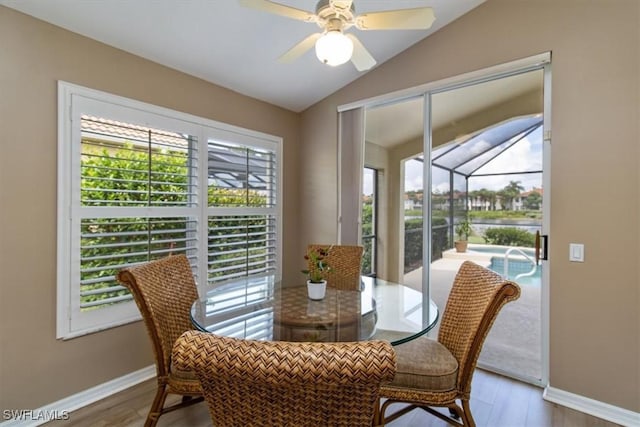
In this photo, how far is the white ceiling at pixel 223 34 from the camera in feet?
6.81

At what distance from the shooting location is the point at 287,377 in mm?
806

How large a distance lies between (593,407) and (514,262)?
1040mm

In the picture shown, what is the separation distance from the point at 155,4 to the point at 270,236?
7.50 ft

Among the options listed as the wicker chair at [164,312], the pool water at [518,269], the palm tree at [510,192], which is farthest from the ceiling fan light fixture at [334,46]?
the pool water at [518,269]

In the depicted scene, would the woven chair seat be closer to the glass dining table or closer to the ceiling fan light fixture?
the glass dining table

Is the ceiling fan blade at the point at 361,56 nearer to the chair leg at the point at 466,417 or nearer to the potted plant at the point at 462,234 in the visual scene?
the potted plant at the point at 462,234

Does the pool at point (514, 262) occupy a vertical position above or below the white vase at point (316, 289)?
above

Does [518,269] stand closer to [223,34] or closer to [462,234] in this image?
[462,234]

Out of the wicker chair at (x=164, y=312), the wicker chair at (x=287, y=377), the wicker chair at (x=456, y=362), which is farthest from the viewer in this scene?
the wicker chair at (x=164, y=312)

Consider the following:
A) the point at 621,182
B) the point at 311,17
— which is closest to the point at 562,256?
the point at 621,182

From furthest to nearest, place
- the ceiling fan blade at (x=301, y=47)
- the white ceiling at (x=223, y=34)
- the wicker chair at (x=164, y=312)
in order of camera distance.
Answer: the white ceiling at (x=223, y=34), the ceiling fan blade at (x=301, y=47), the wicker chair at (x=164, y=312)

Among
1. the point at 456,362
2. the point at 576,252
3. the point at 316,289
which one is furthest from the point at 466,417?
the point at 576,252

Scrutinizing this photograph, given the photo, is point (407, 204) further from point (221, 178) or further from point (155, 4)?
point (155, 4)

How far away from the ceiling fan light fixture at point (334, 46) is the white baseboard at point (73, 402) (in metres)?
2.64
